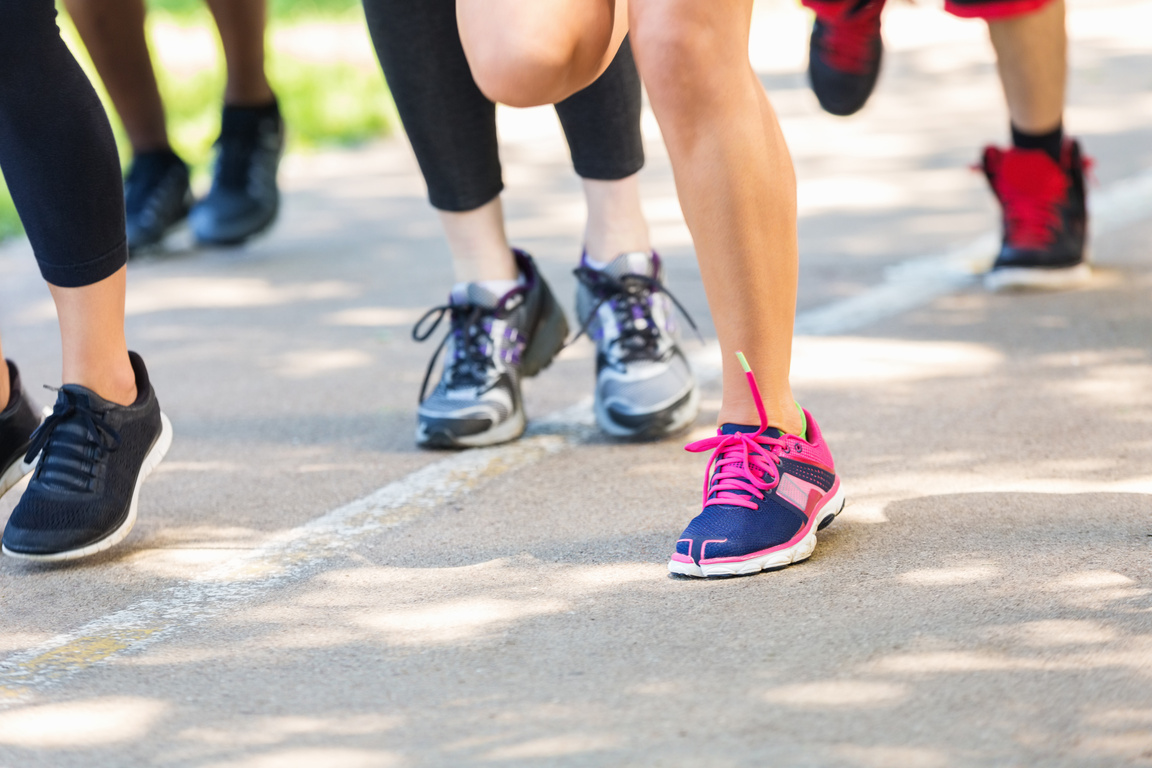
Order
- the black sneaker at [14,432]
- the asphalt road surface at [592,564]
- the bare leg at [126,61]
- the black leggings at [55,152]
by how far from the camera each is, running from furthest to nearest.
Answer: the bare leg at [126,61], the black sneaker at [14,432], the black leggings at [55,152], the asphalt road surface at [592,564]

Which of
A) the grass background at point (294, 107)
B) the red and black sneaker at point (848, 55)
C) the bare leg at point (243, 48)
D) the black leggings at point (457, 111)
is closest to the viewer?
the black leggings at point (457, 111)

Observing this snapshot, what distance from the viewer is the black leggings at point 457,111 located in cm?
272

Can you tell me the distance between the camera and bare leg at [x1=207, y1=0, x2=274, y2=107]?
178 inches

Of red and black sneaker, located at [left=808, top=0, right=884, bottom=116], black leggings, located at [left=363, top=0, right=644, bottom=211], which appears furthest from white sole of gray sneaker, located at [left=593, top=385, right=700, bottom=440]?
red and black sneaker, located at [left=808, top=0, right=884, bottom=116]

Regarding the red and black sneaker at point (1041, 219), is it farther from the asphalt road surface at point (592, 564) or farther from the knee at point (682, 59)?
the knee at point (682, 59)

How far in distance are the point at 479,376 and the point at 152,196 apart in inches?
90.2

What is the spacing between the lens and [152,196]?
15.2ft

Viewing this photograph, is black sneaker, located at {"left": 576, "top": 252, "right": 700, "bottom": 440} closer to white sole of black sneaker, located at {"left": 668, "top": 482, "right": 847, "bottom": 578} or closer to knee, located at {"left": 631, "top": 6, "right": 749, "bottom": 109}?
white sole of black sneaker, located at {"left": 668, "top": 482, "right": 847, "bottom": 578}

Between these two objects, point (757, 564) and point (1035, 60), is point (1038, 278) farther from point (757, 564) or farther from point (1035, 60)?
point (757, 564)

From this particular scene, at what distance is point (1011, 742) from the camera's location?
1.50m

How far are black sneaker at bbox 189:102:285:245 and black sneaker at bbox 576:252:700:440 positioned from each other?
2.07 m

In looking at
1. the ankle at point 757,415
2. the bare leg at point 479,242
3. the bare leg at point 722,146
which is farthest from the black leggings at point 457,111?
the ankle at point 757,415

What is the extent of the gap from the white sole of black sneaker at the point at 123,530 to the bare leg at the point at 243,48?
245cm

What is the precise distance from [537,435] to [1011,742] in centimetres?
151
